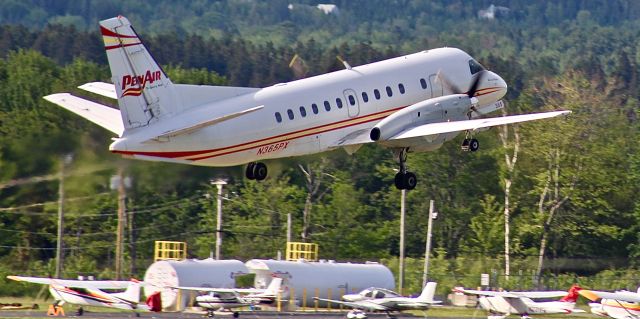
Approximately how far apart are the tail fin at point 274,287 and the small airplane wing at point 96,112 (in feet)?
62.5

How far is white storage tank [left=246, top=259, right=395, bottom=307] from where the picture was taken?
204 feet

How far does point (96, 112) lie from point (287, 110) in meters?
5.73

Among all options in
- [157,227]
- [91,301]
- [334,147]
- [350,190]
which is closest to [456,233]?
[350,190]

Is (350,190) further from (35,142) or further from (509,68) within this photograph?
(509,68)

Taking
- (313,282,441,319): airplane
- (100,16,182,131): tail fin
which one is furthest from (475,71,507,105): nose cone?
(100,16,182,131): tail fin

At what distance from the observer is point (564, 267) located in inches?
3307

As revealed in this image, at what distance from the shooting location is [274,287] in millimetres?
61188

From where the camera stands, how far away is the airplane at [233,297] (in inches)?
2265

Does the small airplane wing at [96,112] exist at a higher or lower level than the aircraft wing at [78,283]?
higher

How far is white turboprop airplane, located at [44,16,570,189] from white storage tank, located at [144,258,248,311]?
616 inches

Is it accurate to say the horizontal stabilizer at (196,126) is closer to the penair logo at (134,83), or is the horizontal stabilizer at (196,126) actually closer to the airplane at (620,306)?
the penair logo at (134,83)

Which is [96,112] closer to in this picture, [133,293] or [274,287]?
[133,293]

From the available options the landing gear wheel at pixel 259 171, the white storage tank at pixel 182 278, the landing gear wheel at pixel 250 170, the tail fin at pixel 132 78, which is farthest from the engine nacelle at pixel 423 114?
the white storage tank at pixel 182 278

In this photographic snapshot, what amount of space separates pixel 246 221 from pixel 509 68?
100m
